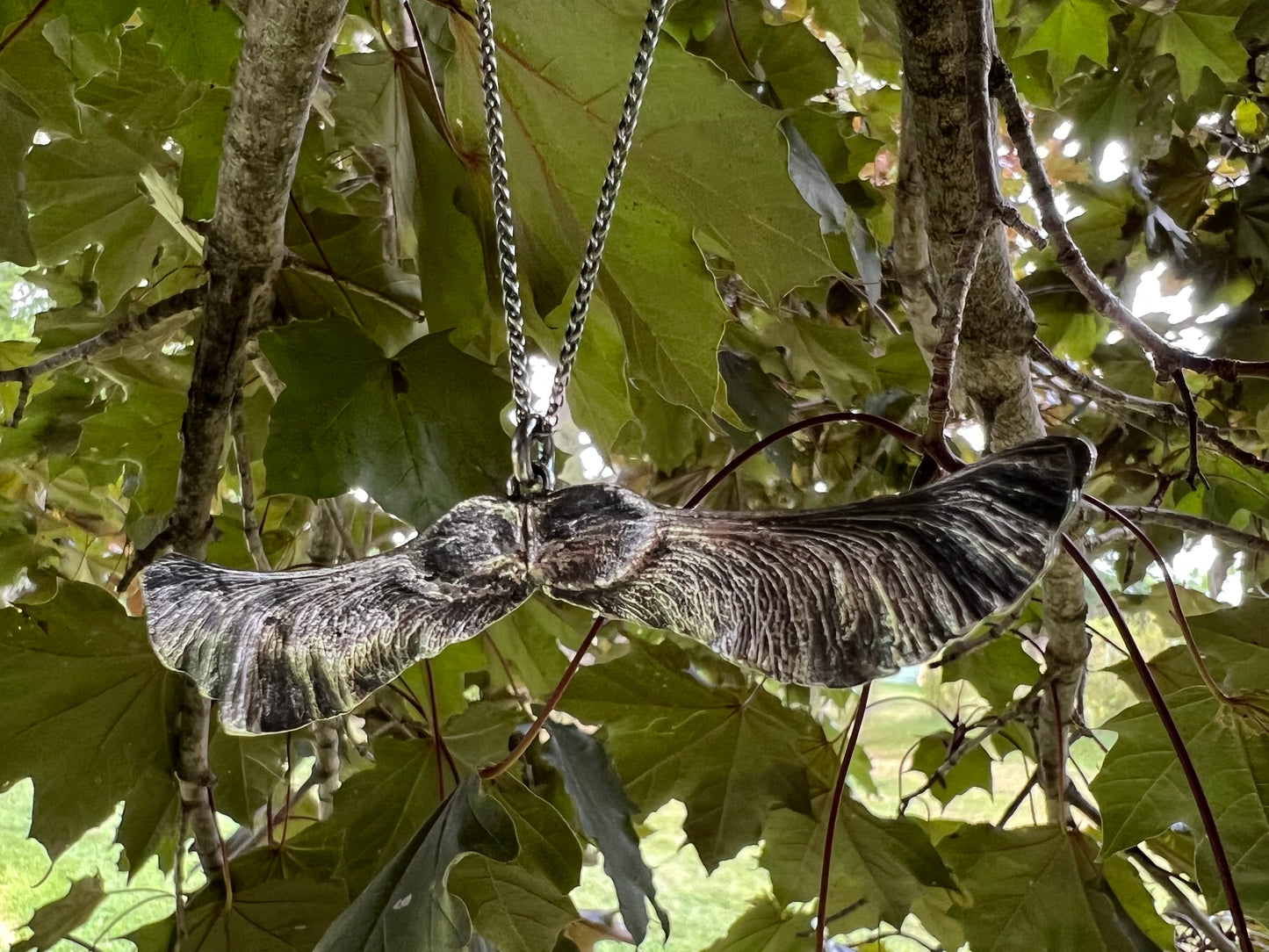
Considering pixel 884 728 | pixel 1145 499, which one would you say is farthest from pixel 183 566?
pixel 884 728

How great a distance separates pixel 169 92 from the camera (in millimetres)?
590

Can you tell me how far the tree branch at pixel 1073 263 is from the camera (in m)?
0.28

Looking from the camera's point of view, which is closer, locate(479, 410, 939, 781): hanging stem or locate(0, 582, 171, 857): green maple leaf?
locate(479, 410, 939, 781): hanging stem

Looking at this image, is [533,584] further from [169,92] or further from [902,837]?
[169,92]

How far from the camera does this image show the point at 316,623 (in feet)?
0.85

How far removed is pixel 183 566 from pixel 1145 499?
2.28ft

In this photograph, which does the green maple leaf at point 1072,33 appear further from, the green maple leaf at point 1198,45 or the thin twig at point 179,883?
the thin twig at point 179,883

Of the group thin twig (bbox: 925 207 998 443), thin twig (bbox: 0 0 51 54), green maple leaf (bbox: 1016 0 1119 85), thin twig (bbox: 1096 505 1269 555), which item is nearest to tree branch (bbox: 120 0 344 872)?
thin twig (bbox: 0 0 51 54)

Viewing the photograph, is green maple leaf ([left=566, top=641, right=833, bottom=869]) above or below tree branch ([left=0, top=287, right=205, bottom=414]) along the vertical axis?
below

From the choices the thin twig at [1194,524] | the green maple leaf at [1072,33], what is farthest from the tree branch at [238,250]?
the green maple leaf at [1072,33]

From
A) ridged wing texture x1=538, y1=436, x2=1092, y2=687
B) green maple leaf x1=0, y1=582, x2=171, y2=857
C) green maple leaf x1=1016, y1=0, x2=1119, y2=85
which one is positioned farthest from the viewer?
green maple leaf x1=1016, y1=0, x2=1119, y2=85

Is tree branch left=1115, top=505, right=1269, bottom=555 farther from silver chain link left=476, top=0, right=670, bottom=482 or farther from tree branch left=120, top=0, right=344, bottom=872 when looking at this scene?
tree branch left=120, top=0, right=344, bottom=872

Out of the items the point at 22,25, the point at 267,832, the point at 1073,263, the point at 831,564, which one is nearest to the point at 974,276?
the point at 1073,263

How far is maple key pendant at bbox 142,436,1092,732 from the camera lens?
8.1 inches
